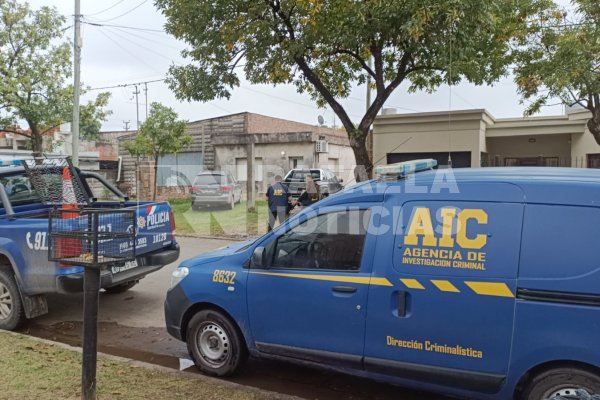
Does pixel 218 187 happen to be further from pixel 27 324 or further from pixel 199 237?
pixel 27 324

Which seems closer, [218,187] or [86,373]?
[86,373]

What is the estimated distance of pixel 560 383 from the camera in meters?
3.10

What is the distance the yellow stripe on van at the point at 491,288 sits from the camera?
322 cm

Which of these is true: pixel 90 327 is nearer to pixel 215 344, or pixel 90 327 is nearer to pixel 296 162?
pixel 215 344

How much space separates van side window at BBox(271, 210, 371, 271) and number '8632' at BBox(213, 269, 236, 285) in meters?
0.42

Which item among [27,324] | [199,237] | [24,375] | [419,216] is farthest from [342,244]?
[199,237]

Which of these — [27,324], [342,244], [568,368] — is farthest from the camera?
[27,324]

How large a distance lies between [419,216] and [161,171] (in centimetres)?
2572

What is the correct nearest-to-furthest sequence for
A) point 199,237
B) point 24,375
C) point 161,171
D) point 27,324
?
point 24,375, point 27,324, point 199,237, point 161,171

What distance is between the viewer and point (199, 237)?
1366 cm

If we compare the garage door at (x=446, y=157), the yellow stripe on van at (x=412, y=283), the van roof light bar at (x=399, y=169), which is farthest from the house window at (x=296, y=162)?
the yellow stripe on van at (x=412, y=283)

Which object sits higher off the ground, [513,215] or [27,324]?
[513,215]

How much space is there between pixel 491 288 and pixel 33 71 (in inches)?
722

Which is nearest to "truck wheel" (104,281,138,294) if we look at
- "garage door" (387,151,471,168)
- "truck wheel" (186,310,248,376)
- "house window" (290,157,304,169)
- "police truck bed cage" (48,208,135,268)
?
"police truck bed cage" (48,208,135,268)
